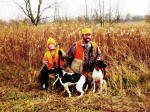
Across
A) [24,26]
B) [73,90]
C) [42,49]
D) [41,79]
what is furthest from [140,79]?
[24,26]

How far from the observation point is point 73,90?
357 centimetres

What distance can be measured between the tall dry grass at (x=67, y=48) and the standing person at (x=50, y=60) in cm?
36

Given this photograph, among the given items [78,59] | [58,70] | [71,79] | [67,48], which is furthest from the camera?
[67,48]

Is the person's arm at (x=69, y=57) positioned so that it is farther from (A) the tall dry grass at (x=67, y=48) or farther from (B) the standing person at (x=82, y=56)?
(A) the tall dry grass at (x=67, y=48)

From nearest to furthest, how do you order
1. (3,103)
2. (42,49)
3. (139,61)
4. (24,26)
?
(3,103)
(139,61)
(42,49)
(24,26)

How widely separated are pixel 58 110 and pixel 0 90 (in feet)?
4.84

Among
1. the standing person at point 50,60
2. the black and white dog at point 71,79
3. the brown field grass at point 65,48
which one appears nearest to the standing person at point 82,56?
the standing person at point 50,60

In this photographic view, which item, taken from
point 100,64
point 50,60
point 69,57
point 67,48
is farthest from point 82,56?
point 67,48

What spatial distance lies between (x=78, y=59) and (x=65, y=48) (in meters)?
0.93

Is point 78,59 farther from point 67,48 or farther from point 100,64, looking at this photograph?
point 67,48

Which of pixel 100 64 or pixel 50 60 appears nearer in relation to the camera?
pixel 100 64

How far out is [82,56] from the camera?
3516mm

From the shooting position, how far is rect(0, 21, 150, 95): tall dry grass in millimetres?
3619

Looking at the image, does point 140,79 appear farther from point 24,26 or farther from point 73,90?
point 24,26
